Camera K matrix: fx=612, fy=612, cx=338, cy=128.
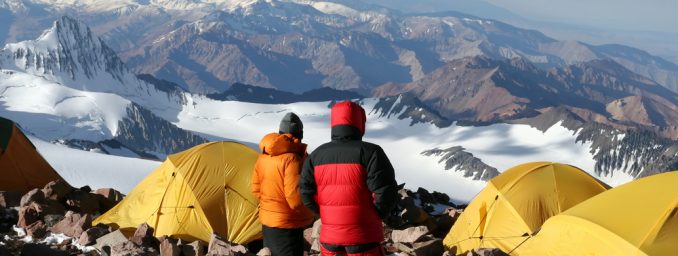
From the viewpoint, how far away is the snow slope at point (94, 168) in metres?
32.8

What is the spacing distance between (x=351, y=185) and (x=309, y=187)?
0.81 metres

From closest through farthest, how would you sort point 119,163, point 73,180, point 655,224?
1. point 655,224
2. point 73,180
3. point 119,163

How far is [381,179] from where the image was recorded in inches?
334

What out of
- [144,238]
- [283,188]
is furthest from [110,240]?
[283,188]

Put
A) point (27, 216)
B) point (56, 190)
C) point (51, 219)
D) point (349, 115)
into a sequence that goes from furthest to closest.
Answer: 1. point (56, 190)
2. point (51, 219)
3. point (27, 216)
4. point (349, 115)

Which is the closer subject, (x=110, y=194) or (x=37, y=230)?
(x=37, y=230)

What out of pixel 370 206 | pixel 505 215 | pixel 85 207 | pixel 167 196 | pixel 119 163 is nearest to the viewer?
pixel 370 206

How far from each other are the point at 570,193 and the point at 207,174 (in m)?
9.74

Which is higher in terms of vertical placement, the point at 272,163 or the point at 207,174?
the point at 272,163

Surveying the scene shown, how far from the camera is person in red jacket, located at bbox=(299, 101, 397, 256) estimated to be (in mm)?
A: 8531

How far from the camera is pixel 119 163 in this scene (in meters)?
39.3

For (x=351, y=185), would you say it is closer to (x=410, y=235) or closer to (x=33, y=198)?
(x=410, y=235)

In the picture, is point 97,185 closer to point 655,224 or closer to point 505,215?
point 505,215

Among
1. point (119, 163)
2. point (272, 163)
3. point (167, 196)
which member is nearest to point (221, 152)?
point (167, 196)
